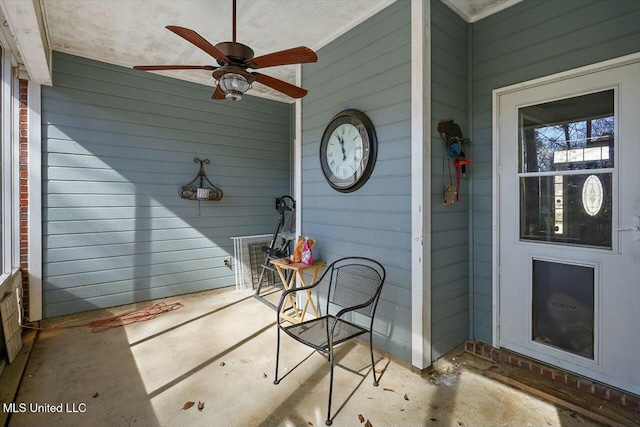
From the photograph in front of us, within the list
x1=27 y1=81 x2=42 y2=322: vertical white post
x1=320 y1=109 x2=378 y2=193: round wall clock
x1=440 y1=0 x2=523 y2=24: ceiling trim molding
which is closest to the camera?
x1=440 y1=0 x2=523 y2=24: ceiling trim molding

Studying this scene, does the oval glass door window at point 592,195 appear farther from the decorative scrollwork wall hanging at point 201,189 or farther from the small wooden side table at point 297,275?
the decorative scrollwork wall hanging at point 201,189

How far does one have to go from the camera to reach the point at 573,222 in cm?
236

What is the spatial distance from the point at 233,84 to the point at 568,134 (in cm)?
248

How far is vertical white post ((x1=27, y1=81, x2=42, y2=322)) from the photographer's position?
10.7ft

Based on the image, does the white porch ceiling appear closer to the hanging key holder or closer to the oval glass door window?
the hanging key holder

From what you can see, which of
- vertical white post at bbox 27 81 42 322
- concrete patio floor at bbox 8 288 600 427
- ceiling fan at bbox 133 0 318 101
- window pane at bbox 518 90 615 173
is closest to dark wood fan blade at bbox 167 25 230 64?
ceiling fan at bbox 133 0 318 101

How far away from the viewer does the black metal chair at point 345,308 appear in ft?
6.99

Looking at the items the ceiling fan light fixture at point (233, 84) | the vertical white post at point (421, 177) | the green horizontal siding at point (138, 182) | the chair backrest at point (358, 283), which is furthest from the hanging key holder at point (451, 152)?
the green horizontal siding at point (138, 182)

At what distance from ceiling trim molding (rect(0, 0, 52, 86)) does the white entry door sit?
3675mm

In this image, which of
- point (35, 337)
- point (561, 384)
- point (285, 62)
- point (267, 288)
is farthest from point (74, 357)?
point (561, 384)

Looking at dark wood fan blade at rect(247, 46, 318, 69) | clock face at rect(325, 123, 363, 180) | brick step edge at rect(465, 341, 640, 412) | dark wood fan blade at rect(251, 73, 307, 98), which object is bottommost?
brick step edge at rect(465, 341, 640, 412)

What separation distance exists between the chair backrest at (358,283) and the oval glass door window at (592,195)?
1.57 meters

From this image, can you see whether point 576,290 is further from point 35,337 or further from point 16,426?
point 35,337

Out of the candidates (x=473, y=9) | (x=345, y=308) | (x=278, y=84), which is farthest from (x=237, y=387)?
(x=473, y=9)
